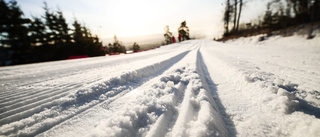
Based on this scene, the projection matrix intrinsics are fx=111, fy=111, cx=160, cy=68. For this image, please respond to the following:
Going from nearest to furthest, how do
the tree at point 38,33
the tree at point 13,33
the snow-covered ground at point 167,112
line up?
the snow-covered ground at point 167,112, the tree at point 13,33, the tree at point 38,33

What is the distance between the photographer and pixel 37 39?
16.9 m

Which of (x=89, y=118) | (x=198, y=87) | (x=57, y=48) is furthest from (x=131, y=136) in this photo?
(x=57, y=48)

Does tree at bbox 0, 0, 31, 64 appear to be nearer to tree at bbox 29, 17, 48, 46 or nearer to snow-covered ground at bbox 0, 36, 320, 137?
tree at bbox 29, 17, 48, 46

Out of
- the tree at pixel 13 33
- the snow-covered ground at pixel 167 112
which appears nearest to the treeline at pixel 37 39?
the tree at pixel 13 33

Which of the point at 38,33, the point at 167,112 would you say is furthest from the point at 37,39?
the point at 167,112

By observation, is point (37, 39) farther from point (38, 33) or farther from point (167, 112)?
point (167, 112)

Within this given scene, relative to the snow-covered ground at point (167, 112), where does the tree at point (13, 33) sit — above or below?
above

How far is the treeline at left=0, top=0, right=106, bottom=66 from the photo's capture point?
1450 cm

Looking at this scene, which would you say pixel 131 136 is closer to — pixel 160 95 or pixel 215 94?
pixel 160 95

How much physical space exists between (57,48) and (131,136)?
23.7m

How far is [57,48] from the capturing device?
17.8m

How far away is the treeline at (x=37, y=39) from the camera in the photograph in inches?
571

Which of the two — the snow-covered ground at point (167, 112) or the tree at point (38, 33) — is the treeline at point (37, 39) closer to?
the tree at point (38, 33)

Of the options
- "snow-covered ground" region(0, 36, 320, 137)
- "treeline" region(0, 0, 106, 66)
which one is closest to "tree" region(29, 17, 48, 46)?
"treeline" region(0, 0, 106, 66)
